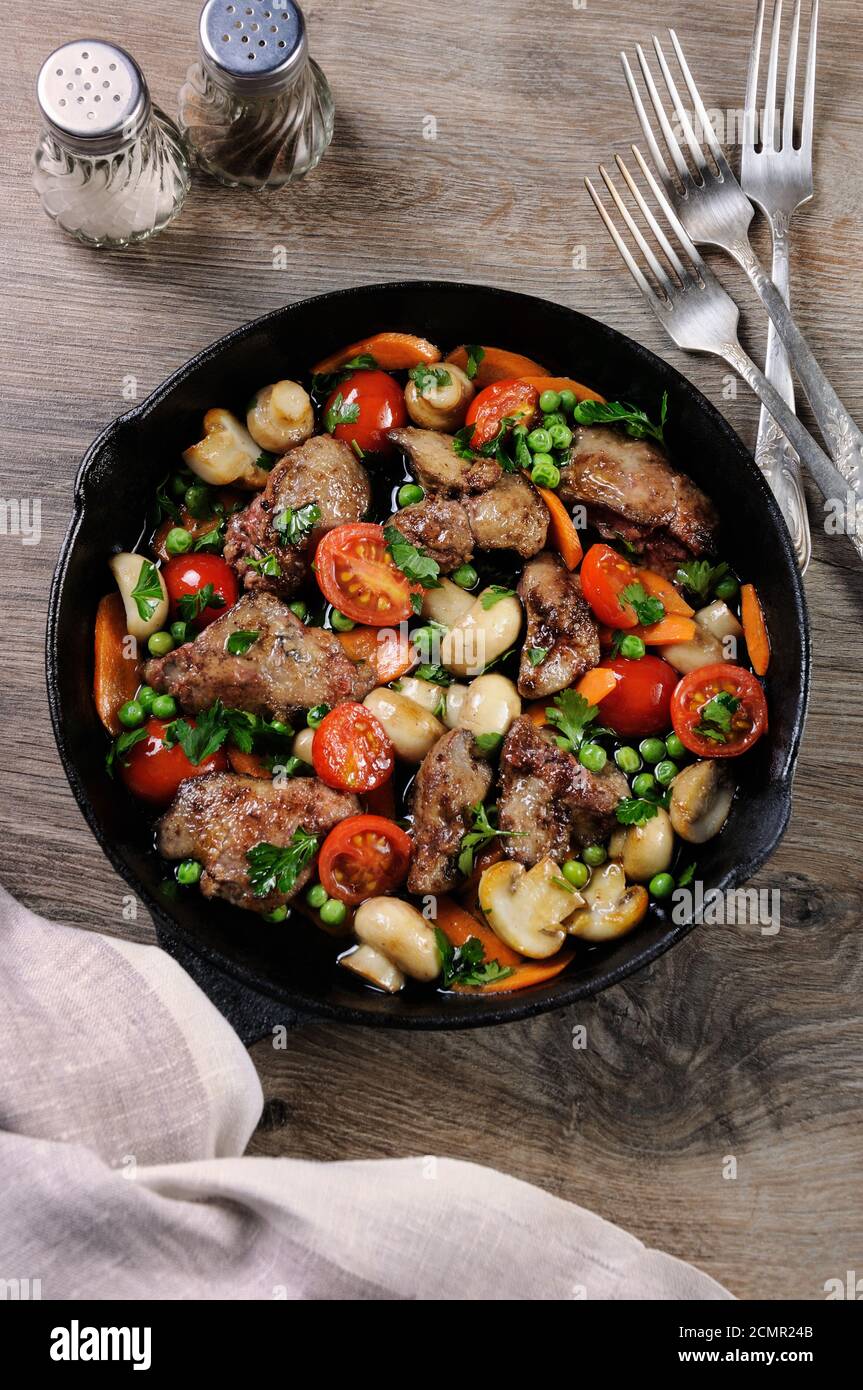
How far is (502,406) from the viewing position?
3.56 metres

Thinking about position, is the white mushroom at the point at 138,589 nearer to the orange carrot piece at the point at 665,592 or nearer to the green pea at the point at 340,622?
the green pea at the point at 340,622

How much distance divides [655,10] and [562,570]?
2.01 meters

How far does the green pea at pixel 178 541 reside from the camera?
3531 millimetres

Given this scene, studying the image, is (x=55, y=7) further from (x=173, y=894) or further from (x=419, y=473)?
(x=173, y=894)

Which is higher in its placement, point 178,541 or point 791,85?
point 791,85

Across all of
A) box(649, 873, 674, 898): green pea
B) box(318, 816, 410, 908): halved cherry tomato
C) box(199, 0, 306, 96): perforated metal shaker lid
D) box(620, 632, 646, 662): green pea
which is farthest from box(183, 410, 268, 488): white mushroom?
box(649, 873, 674, 898): green pea

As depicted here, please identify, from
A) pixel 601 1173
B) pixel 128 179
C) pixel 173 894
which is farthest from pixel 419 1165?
pixel 128 179

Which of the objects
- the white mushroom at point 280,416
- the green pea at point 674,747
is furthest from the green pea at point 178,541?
the green pea at point 674,747

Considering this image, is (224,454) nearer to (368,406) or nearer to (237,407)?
(237,407)

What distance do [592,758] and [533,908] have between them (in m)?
0.48

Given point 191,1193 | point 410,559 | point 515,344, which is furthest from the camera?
point 515,344

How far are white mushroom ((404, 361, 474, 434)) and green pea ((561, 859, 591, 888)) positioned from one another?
143 centimetres

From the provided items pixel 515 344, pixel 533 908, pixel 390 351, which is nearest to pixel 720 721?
pixel 533 908

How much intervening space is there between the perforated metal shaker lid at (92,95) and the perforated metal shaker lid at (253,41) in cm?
25
